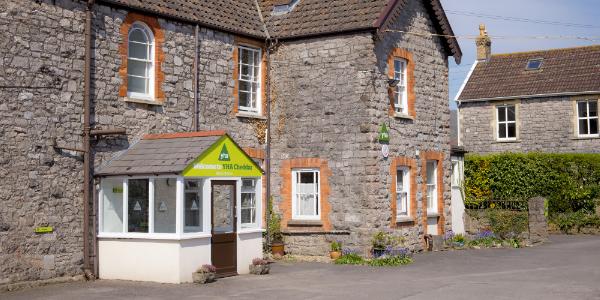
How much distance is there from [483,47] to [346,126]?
19.4m

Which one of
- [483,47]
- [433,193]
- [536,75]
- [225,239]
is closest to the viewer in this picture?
[225,239]

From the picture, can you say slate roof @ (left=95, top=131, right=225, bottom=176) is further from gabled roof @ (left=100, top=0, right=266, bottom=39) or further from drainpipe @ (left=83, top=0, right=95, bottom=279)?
gabled roof @ (left=100, top=0, right=266, bottom=39)

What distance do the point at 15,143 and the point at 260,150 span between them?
719cm

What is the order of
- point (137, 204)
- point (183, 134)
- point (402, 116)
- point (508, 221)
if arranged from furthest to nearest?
point (508, 221) → point (402, 116) → point (183, 134) → point (137, 204)

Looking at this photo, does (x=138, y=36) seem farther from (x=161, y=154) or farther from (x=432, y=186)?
(x=432, y=186)

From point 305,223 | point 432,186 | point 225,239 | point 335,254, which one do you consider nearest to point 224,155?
point 225,239

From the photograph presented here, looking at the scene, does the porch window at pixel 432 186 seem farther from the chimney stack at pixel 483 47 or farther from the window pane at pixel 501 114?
the chimney stack at pixel 483 47

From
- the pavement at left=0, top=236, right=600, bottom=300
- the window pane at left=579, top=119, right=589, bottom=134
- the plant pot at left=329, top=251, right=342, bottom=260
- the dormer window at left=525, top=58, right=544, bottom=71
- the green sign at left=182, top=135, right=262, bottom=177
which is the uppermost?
the dormer window at left=525, top=58, right=544, bottom=71

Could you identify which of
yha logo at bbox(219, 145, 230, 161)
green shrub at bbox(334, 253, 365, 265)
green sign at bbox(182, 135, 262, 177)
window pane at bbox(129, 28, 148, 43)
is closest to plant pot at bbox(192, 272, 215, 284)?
green sign at bbox(182, 135, 262, 177)

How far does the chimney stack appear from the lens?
36.7m

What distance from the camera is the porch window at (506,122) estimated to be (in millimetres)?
34000

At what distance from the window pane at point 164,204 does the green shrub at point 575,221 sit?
16.8 metres

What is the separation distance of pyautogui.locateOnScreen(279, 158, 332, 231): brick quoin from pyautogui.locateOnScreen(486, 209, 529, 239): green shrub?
7237mm

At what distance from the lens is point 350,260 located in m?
18.8
